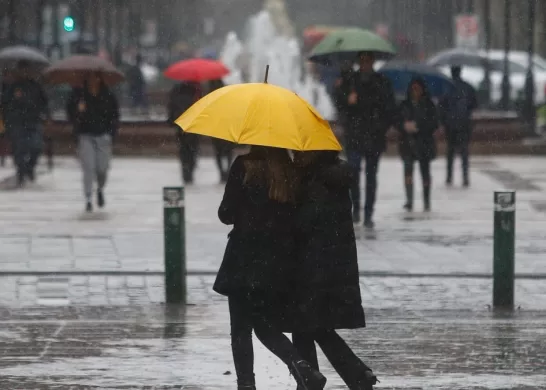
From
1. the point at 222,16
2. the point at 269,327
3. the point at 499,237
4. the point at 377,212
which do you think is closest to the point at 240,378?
the point at 269,327

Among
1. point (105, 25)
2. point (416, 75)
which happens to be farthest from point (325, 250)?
point (105, 25)

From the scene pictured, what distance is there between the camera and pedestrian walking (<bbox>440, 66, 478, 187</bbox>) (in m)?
22.1

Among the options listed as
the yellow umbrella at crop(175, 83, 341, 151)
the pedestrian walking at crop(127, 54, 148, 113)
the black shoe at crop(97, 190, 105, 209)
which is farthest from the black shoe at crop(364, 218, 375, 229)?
the pedestrian walking at crop(127, 54, 148, 113)

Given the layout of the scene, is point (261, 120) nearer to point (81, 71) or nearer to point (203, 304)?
point (203, 304)

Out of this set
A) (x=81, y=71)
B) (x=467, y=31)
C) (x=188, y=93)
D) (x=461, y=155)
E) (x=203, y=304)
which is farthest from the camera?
(x=467, y=31)

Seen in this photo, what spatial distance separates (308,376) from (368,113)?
9.28 metres

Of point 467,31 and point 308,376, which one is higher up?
point 467,31

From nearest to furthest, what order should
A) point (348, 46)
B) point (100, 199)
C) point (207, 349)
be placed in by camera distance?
point (207, 349) < point (348, 46) < point (100, 199)

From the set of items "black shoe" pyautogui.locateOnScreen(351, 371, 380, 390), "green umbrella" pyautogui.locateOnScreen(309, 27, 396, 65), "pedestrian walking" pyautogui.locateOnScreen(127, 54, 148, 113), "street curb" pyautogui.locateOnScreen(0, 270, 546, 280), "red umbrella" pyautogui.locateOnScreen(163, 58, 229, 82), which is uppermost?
"green umbrella" pyautogui.locateOnScreen(309, 27, 396, 65)

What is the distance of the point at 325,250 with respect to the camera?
7414mm

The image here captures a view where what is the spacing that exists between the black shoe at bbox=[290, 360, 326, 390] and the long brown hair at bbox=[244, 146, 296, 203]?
788 millimetres

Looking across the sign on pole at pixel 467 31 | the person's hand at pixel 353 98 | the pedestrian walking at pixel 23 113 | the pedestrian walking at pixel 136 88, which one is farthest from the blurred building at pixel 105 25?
the sign on pole at pixel 467 31

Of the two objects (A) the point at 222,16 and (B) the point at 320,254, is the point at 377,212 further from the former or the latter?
(A) the point at 222,16

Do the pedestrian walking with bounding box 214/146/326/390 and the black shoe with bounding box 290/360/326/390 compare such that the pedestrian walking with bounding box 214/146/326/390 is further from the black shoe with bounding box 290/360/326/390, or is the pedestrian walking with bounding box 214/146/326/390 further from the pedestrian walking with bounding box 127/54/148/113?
the pedestrian walking with bounding box 127/54/148/113
